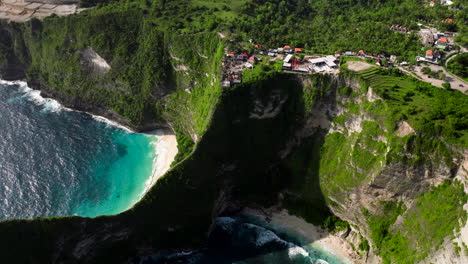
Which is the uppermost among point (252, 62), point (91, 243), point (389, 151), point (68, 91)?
point (252, 62)

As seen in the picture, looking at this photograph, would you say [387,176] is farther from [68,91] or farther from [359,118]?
[68,91]

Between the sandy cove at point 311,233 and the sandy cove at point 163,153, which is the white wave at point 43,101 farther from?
the sandy cove at point 311,233

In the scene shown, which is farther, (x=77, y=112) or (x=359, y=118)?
(x=77, y=112)

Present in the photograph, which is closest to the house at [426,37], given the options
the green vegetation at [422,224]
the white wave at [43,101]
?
the green vegetation at [422,224]

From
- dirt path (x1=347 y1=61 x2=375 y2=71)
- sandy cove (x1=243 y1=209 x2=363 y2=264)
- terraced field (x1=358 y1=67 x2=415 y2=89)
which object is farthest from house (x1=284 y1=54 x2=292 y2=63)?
sandy cove (x1=243 y1=209 x2=363 y2=264)

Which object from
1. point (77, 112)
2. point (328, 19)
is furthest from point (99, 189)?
point (328, 19)

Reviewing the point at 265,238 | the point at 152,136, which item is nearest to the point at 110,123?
the point at 152,136

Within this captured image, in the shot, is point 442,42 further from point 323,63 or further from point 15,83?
point 15,83
